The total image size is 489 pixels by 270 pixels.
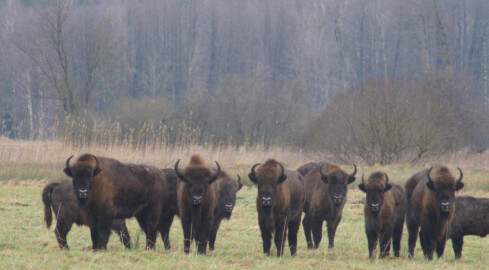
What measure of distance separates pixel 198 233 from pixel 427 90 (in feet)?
80.6

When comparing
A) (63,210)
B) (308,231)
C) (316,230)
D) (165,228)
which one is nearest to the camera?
(63,210)

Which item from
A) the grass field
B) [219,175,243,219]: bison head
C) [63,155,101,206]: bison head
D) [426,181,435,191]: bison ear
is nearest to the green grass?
the grass field

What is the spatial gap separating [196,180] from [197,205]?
409mm

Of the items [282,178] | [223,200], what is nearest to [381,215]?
[282,178]

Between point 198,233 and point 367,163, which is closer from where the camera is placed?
point 198,233

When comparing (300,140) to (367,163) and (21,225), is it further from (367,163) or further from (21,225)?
(21,225)

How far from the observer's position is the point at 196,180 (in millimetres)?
12039

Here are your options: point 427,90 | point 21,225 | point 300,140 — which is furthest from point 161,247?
point 300,140

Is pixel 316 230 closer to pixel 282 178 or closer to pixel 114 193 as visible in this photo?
pixel 282 178

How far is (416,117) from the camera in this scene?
31.9m

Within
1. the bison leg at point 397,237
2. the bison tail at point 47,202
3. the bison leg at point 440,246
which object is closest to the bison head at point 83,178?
the bison tail at point 47,202

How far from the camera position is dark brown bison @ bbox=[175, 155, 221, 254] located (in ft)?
39.4

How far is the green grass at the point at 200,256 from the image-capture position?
1035 centimetres

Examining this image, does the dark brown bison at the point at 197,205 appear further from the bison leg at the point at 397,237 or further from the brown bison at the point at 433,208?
the brown bison at the point at 433,208
